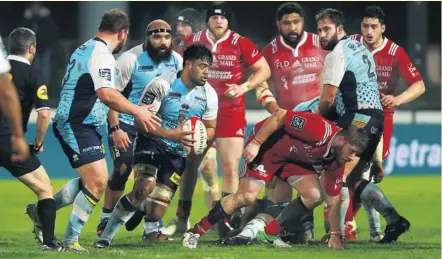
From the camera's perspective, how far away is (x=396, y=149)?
2162 centimetres

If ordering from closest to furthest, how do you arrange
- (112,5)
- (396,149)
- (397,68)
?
(397,68) → (396,149) → (112,5)

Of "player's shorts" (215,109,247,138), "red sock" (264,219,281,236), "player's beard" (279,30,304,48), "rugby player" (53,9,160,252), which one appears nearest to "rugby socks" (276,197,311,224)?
"red sock" (264,219,281,236)

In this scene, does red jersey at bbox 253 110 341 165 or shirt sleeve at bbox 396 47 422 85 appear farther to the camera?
shirt sleeve at bbox 396 47 422 85

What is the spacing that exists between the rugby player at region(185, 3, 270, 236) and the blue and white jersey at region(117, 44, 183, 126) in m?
1.21

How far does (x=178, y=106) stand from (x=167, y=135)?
0.44 metres

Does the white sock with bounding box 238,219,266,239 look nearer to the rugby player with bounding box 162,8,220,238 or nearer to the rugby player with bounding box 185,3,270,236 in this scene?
the rugby player with bounding box 162,8,220,238

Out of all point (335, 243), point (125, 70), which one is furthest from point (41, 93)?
point (335, 243)

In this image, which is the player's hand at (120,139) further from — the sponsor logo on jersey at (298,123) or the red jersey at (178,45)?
the red jersey at (178,45)

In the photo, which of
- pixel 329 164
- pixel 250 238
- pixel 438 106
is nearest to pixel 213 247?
pixel 250 238

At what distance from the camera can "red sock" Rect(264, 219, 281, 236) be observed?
12.1 m

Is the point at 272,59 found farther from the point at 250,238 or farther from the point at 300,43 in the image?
the point at 250,238

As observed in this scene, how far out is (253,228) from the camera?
1211 centimetres

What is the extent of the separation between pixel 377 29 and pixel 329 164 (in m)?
2.53

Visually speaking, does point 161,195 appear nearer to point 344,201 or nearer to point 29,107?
point 29,107
